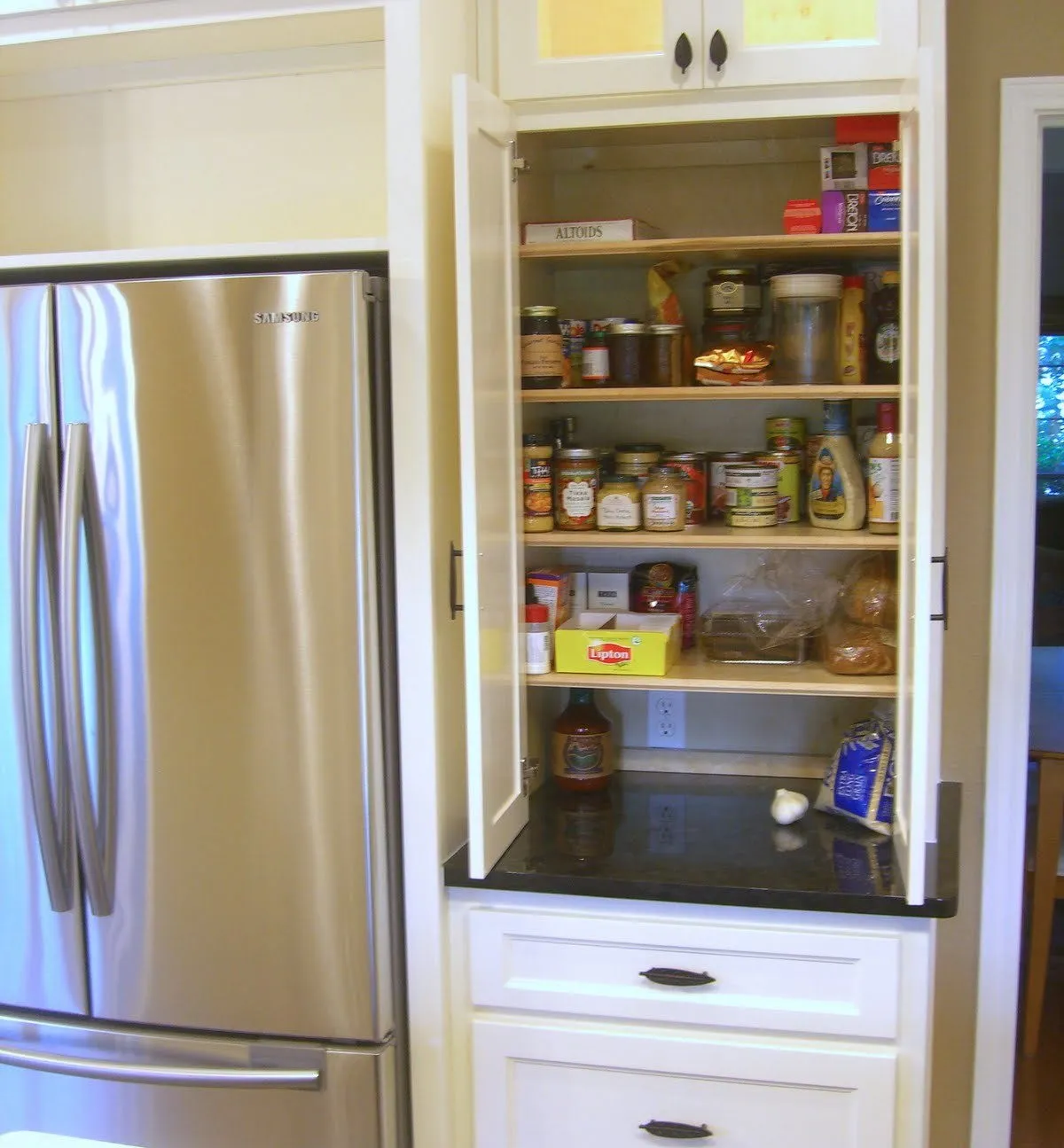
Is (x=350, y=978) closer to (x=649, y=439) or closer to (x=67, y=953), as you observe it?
(x=67, y=953)

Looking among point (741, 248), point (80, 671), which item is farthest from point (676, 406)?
point (80, 671)

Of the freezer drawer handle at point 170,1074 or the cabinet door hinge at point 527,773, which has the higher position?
the cabinet door hinge at point 527,773

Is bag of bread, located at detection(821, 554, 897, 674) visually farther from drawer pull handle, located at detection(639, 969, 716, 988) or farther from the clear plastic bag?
drawer pull handle, located at detection(639, 969, 716, 988)

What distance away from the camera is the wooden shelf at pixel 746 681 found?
1848mm

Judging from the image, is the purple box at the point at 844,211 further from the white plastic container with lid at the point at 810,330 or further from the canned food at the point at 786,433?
the canned food at the point at 786,433

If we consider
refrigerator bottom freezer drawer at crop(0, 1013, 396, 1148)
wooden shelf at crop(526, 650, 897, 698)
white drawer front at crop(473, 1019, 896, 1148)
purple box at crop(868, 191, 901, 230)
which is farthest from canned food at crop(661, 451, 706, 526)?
refrigerator bottom freezer drawer at crop(0, 1013, 396, 1148)

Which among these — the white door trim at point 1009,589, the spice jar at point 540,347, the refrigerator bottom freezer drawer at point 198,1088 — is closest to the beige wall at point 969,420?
the white door trim at point 1009,589

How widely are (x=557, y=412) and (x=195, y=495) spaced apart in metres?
0.78

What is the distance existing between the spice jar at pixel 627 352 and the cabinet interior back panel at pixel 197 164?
1.35 feet

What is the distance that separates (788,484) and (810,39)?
2.20 feet

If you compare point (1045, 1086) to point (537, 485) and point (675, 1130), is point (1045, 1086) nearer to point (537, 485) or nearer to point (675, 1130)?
point (675, 1130)

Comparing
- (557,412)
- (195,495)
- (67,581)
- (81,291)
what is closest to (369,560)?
(195,495)

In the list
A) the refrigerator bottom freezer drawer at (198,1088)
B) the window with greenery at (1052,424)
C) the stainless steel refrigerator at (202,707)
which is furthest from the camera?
the window with greenery at (1052,424)

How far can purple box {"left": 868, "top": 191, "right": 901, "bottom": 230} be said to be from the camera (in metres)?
1.83
